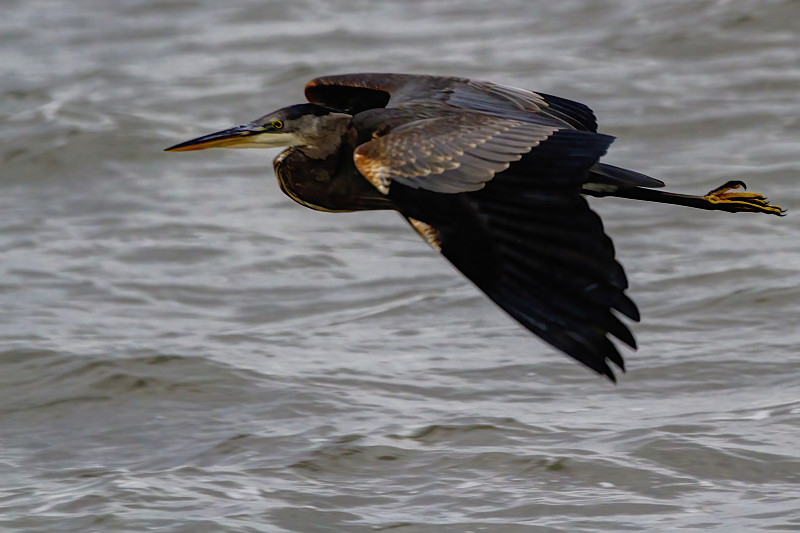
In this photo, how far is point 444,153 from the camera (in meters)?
5.56

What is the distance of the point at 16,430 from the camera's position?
8.34 meters

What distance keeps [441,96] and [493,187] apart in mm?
1275

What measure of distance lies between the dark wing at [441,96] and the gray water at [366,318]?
69.9 inches

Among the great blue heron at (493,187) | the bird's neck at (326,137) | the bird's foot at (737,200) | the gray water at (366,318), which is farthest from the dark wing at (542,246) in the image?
the gray water at (366,318)

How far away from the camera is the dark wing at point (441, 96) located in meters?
6.49

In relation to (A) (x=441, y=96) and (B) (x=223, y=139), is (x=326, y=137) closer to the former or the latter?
(B) (x=223, y=139)

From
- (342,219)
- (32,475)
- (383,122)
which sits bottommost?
(32,475)

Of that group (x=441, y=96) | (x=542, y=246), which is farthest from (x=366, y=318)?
(x=542, y=246)

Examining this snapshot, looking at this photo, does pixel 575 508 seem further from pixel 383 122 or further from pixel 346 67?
pixel 346 67

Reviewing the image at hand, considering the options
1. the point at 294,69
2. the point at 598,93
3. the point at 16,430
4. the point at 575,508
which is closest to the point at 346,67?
the point at 294,69

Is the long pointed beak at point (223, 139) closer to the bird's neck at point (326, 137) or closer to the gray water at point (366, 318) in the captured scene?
the bird's neck at point (326, 137)

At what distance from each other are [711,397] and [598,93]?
5.66 metres

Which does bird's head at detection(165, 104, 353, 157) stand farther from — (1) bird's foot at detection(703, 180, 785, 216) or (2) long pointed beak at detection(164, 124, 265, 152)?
(1) bird's foot at detection(703, 180, 785, 216)

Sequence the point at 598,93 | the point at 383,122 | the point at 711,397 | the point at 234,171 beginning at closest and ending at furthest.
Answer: the point at 383,122
the point at 711,397
the point at 234,171
the point at 598,93
